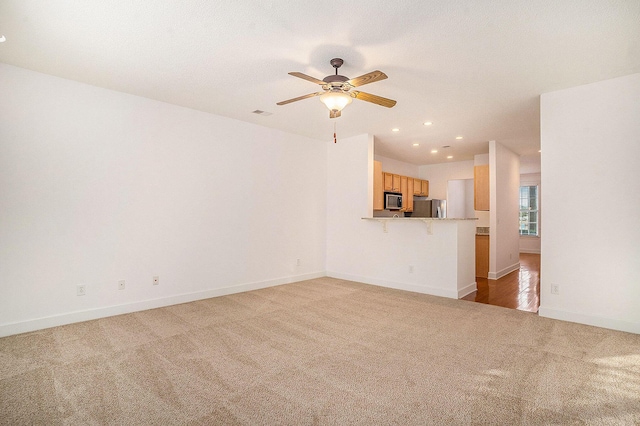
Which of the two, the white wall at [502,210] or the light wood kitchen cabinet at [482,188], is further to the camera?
the light wood kitchen cabinet at [482,188]

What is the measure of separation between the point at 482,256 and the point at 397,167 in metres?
3.02

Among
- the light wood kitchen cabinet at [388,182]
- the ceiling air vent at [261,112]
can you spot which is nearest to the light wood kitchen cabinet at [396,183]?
the light wood kitchen cabinet at [388,182]

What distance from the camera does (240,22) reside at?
243 centimetres

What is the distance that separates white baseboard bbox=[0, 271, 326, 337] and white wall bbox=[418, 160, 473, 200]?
17.2ft

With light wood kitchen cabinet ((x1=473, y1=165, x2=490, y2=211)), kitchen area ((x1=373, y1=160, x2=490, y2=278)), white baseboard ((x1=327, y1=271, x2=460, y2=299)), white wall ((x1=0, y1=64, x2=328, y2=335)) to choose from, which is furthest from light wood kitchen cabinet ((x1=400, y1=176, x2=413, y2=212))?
white wall ((x1=0, y1=64, x2=328, y2=335))

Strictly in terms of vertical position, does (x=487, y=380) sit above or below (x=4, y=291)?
below

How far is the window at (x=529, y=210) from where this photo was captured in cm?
1074

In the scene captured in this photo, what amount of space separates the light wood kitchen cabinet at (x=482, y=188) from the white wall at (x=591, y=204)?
109 inches

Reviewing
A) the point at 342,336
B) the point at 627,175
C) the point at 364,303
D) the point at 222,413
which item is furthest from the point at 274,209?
the point at 627,175

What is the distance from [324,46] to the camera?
274 cm

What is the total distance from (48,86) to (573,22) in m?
4.97

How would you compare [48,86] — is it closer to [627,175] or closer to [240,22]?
[240,22]

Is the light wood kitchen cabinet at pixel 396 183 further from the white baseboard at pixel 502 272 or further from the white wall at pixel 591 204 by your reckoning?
the white wall at pixel 591 204

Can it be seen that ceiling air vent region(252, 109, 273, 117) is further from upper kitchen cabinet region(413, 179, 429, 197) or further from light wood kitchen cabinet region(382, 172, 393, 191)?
upper kitchen cabinet region(413, 179, 429, 197)
